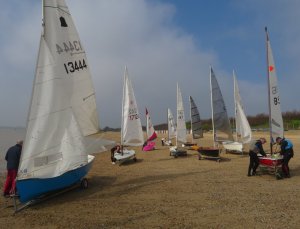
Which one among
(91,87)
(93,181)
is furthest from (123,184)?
(91,87)

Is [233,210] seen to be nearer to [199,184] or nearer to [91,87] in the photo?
[199,184]

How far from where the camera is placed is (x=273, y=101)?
41.0ft

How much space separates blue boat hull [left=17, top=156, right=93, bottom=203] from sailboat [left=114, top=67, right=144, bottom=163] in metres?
6.46

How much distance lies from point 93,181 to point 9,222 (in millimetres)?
4503

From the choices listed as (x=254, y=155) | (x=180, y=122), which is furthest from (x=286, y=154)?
(x=180, y=122)

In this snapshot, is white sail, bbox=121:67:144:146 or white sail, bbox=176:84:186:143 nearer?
white sail, bbox=121:67:144:146

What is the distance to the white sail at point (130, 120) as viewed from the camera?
16578 mm

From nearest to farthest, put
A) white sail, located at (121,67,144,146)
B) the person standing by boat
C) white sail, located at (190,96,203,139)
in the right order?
the person standing by boat → white sail, located at (121,67,144,146) → white sail, located at (190,96,203,139)

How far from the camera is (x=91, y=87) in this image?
10555mm

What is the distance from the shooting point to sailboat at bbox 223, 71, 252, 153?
18.0 meters

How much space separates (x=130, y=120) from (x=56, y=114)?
322 inches

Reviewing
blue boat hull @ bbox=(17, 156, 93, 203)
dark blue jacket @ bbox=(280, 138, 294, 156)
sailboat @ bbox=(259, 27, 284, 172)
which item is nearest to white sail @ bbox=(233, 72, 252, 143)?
sailboat @ bbox=(259, 27, 284, 172)

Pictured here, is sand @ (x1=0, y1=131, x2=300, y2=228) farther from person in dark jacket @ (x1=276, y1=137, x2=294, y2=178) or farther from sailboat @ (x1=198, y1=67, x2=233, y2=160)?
sailboat @ (x1=198, y1=67, x2=233, y2=160)

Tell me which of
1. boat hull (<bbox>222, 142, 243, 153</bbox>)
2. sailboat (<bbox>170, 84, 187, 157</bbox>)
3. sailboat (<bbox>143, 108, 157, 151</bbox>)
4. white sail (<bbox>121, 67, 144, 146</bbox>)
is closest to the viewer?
white sail (<bbox>121, 67, 144, 146</bbox>)
